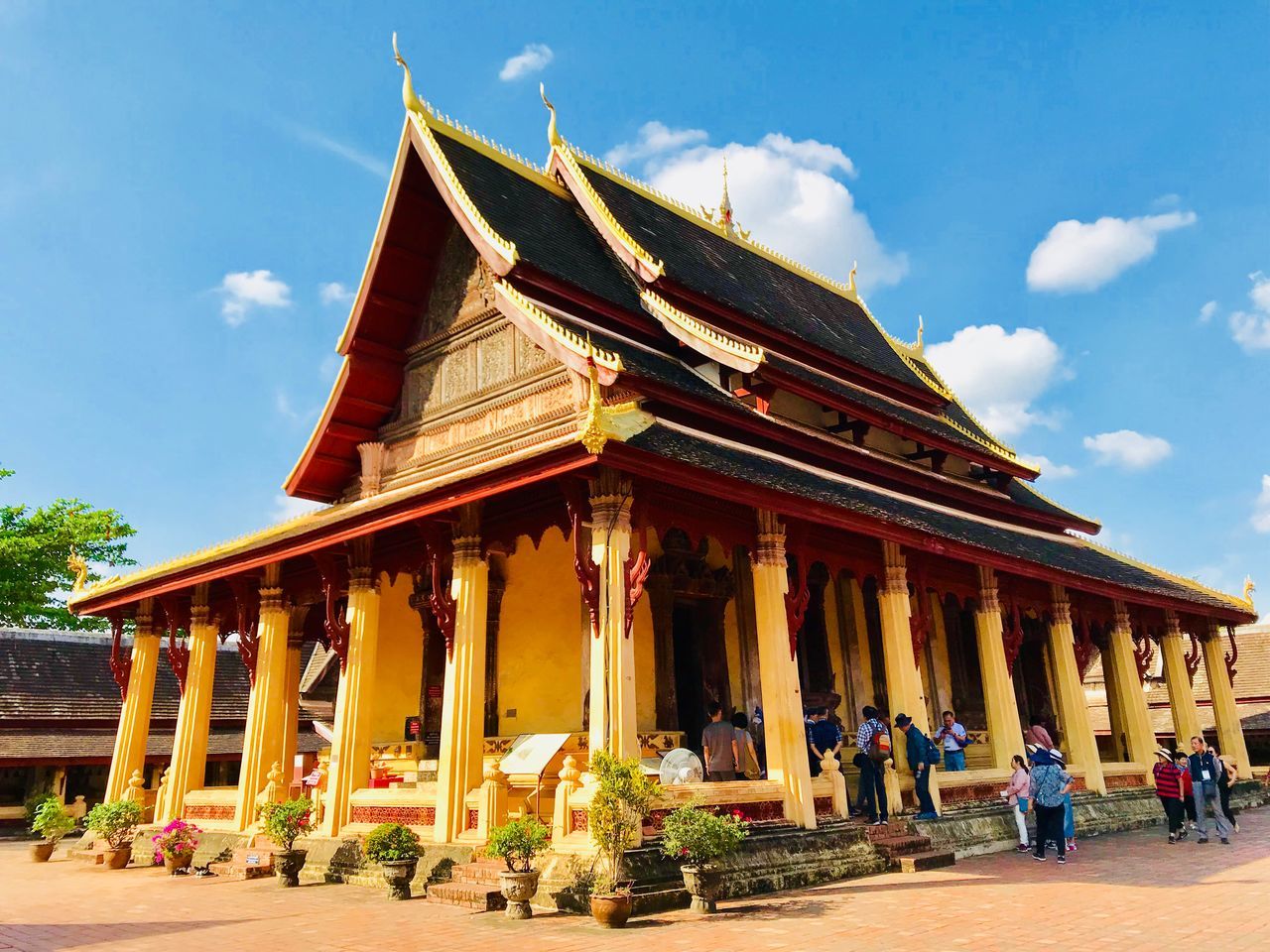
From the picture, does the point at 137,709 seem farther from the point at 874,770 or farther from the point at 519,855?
the point at 874,770

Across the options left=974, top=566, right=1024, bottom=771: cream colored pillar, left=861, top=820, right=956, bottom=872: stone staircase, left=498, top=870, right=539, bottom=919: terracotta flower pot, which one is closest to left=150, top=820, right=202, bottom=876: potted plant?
left=498, top=870, right=539, bottom=919: terracotta flower pot

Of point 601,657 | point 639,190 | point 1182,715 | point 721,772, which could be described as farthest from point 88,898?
point 1182,715

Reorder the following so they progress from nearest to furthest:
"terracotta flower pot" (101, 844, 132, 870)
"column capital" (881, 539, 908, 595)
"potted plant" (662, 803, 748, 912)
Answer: "potted plant" (662, 803, 748, 912)
"column capital" (881, 539, 908, 595)
"terracotta flower pot" (101, 844, 132, 870)

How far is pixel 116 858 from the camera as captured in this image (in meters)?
12.9

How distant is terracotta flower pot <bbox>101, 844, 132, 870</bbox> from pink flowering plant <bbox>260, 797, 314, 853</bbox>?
3559 mm

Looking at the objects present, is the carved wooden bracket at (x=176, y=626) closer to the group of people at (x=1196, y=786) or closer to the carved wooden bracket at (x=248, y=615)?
the carved wooden bracket at (x=248, y=615)

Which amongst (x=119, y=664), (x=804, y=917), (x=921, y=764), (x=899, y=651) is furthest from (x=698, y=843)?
(x=119, y=664)

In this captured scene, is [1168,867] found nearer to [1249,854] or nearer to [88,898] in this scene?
[1249,854]

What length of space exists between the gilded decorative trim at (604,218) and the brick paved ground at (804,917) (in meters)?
8.66

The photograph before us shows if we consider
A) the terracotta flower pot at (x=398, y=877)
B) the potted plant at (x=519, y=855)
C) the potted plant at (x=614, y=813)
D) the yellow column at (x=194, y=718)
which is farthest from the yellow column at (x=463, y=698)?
the yellow column at (x=194, y=718)

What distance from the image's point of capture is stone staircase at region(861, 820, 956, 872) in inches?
394

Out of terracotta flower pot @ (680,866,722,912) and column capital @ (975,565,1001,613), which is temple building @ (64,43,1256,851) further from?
terracotta flower pot @ (680,866,722,912)

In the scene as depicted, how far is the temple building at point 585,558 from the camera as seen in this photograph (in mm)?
9828

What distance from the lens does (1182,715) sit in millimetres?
18297
